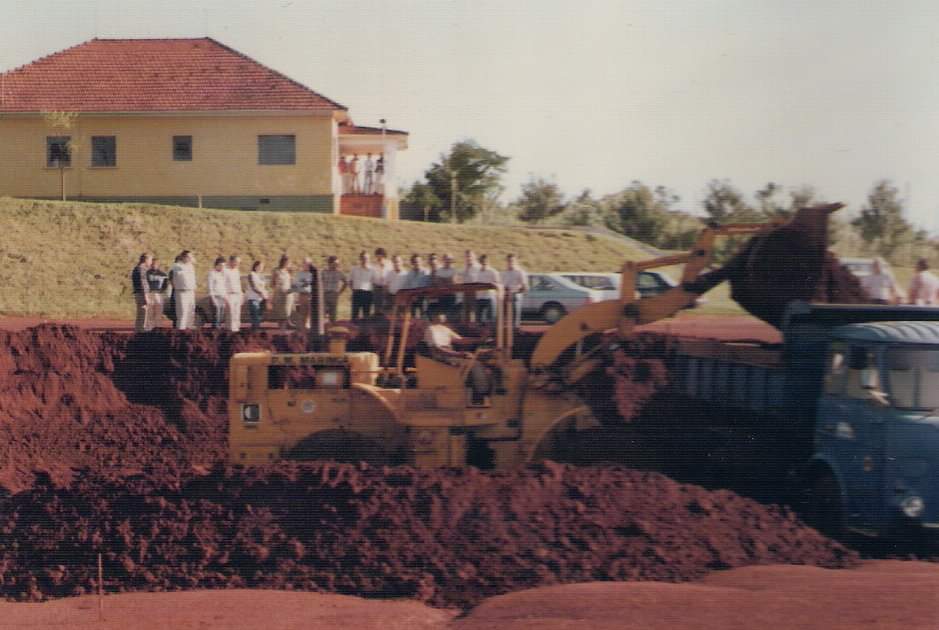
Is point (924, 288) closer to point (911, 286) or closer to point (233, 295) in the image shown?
point (911, 286)

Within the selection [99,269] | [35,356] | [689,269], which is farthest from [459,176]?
[689,269]

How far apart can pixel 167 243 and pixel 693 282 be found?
49.8ft

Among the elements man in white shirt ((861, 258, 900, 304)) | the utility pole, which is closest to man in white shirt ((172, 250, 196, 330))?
the utility pole

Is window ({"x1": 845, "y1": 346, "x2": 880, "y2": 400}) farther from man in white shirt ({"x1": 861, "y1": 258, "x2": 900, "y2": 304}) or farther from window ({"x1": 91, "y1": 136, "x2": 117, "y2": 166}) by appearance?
window ({"x1": 91, "y1": 136, "x2": 117, "y2": 166})

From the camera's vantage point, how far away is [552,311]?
2141 centimetres

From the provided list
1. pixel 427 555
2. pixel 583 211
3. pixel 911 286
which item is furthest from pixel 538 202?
pixel 427 555

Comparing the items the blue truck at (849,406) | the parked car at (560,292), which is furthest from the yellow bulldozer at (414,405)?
the parked car at (560,292)

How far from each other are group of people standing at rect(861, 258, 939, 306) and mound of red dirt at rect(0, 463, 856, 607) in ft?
18.6

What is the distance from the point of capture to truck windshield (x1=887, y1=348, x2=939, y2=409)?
7977mm

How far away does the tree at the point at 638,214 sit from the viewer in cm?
2616

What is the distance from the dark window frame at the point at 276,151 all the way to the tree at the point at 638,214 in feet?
27.9

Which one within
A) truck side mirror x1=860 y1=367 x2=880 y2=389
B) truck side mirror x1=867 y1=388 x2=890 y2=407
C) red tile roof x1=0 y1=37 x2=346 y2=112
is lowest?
truck side mirror x1=867 y1=388 x2=890 y2=407

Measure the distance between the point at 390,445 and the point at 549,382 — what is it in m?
1.62

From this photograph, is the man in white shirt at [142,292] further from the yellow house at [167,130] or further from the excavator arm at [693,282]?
the excavator arm at [693,282]
